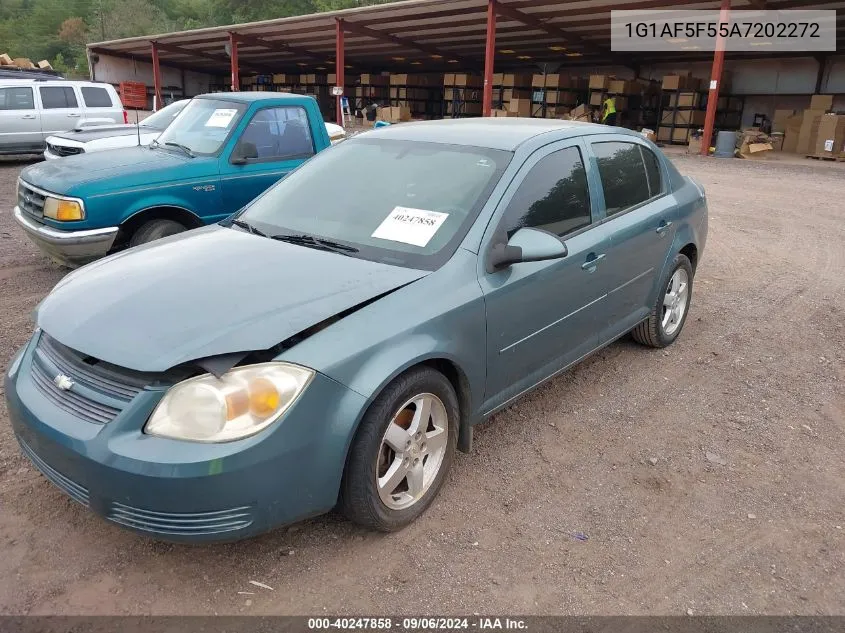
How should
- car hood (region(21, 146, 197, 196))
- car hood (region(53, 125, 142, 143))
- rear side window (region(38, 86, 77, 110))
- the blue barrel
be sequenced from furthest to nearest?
the blue barrel, rear side window (region(38, 86, 77, 110)), car hood (region(53, 125, 142, 143)), car hood (region(21, 146, 197, 196))

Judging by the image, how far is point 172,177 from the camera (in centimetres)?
583

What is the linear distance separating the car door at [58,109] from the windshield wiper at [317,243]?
44.3 ft

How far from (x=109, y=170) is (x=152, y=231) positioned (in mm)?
621

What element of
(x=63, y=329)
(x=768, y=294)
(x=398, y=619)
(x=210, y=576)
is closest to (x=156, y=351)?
(x=63, y=329)

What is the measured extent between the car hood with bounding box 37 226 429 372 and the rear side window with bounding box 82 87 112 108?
13591 mm

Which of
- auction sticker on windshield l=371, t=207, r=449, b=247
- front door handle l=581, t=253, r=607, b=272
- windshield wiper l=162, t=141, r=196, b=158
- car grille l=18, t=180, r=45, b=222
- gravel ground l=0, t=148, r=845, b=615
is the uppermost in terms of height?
windshield wiper l=162, t=141, r=196, b=158

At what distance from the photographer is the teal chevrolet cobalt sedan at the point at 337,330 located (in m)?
2.26

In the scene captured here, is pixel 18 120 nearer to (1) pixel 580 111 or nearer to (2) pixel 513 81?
(2) pixel 513 81

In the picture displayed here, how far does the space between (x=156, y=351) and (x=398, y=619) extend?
131 cm

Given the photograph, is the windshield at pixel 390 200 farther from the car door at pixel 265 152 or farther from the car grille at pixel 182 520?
the car door at pixel 265 152

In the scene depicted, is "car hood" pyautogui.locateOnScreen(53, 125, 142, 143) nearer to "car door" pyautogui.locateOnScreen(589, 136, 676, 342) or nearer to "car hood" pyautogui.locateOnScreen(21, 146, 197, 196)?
"car hood" pyautogui.locateOnScreen(21, 146, 197, 196)

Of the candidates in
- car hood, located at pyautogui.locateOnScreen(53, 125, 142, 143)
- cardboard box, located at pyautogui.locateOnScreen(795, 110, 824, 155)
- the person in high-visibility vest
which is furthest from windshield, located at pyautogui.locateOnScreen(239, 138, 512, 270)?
cardboard box, located at pyautogui.locateOnScreen(795, 110, 824, 155)

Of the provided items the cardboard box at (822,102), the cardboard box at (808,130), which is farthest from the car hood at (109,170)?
the cardboard box at (822,102)

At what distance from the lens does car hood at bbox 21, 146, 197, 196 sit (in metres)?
5.54
